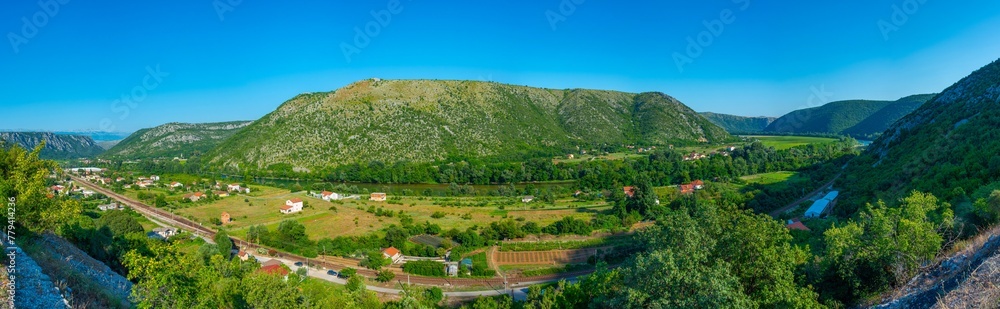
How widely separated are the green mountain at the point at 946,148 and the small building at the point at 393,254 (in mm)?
34180

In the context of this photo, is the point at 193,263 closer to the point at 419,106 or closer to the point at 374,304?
the point at 374,304

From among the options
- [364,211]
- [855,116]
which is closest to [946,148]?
[364,211]

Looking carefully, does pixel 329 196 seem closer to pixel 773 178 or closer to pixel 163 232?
pixel 163 232

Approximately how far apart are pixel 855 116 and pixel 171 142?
10948 inches

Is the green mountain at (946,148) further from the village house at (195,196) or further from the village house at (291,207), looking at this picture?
the village house at (195,196)

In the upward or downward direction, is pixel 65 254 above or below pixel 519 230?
above

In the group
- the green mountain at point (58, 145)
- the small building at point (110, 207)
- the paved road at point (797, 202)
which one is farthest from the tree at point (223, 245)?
the green mountain at point (58, 145)

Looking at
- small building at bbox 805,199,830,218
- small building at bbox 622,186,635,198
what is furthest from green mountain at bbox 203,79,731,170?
small building at bbox 805,199,830,218

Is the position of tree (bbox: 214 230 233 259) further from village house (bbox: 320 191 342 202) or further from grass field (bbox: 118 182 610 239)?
village house (bbox: 320 191 342 202)

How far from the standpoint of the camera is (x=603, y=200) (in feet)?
200

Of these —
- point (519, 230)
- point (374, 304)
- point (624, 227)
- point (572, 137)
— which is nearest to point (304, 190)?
point (519, 230)

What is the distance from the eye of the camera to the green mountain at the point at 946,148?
73.6ft

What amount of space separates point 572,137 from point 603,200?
244ft

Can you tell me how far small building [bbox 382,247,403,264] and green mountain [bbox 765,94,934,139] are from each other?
15788cm
